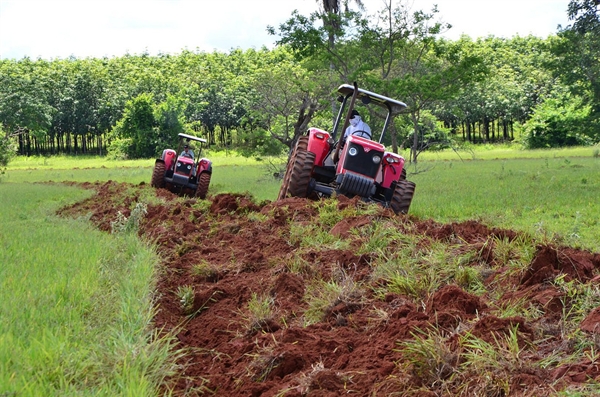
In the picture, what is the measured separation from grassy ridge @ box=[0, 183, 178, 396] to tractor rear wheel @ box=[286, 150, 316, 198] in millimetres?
4017

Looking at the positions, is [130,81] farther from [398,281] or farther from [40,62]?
[398,281]

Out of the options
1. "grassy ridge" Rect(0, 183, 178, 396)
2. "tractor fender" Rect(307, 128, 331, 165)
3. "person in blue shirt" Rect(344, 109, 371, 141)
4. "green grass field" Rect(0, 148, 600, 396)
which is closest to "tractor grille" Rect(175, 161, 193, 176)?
"green grass field" Rect(0, 148, 600, 396)

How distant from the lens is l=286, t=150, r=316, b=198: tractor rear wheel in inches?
497

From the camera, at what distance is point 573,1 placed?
70.2 ft

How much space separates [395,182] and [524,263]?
270 inches

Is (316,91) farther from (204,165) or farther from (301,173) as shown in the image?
(301,173)

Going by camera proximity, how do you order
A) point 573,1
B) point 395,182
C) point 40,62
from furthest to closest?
point 40,62, point 573,1, point 395,182

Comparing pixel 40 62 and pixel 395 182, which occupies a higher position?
pixel 40 62

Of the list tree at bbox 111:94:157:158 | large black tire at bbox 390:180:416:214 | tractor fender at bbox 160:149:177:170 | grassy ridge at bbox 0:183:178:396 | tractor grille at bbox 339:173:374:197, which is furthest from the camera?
tree at bbox 111:94:157:158

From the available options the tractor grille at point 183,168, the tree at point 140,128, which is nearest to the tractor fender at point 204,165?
the tractor grille at point 183,168

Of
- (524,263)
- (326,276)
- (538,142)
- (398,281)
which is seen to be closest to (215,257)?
(326,276)

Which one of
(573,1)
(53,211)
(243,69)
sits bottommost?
(53,211)

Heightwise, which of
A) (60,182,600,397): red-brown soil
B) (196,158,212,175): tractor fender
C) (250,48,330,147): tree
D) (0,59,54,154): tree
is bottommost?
(60,182,600,397): red-brown soil

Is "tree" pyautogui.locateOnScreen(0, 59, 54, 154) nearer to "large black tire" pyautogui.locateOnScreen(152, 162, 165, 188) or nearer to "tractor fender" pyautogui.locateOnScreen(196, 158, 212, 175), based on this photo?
"large black tire" pyautogui.locateOnScreen(152, 162, 165, 188)
